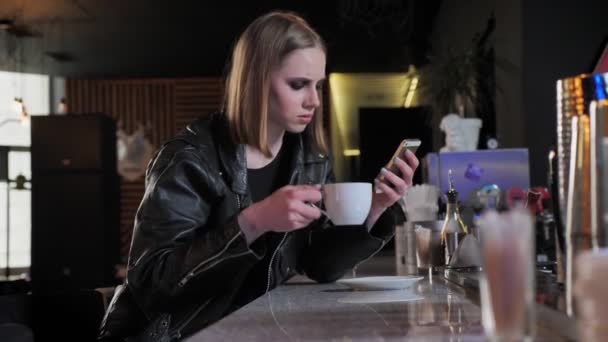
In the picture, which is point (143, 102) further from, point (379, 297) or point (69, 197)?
point (379, 297)

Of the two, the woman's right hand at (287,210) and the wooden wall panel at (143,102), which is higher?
the wooden wall panel at (143,102)

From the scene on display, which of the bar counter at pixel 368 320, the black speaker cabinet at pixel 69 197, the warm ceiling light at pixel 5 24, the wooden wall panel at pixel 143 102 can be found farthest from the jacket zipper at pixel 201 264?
the wooden wall panel at pixel 143 102

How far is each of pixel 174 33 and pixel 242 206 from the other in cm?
744

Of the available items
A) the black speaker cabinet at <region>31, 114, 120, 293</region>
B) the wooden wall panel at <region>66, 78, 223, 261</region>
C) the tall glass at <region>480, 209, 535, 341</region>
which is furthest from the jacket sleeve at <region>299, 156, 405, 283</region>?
the wooden wall panel at <region>66, 78, 223, 261</region>

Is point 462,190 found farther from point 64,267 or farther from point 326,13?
point 64,267

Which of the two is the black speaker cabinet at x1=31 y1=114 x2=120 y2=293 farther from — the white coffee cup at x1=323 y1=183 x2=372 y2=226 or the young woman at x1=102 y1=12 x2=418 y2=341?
the white coffee cup at x1=323 y1=183 x2=372 y2=226

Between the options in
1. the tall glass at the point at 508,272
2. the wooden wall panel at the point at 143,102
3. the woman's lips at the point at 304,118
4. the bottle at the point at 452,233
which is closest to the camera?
the tall glass at the point at 508,272

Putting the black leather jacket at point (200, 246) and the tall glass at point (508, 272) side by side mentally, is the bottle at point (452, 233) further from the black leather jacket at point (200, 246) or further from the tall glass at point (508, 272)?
the tall glass at point (508, 272)

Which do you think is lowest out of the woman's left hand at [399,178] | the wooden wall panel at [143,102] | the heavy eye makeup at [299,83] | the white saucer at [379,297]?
the white saucer at [379,297]

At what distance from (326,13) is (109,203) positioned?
3339 mm

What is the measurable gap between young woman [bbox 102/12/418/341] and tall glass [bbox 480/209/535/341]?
84 cm

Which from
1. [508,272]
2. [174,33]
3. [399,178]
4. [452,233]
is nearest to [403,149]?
[399,178]

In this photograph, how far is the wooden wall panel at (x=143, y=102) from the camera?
11984mm

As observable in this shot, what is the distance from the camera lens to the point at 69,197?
841cm
